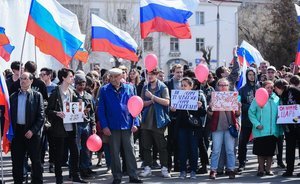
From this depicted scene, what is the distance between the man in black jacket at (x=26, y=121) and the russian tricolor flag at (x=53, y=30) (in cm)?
138

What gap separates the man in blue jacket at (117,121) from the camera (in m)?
10.6

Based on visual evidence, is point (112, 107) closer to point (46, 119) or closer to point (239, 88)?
point (46, 119)

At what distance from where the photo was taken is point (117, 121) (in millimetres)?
10594

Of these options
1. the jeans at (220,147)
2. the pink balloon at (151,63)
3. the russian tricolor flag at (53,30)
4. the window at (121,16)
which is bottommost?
the jeans at (220,147)

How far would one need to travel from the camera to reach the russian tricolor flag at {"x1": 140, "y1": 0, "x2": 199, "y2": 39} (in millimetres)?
12688

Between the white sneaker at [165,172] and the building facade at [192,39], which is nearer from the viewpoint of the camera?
the white sneaker at [165,172]

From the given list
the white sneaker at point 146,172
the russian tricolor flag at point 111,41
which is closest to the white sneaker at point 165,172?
the white sneaker at point 146,172

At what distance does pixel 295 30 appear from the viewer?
50.2 metres

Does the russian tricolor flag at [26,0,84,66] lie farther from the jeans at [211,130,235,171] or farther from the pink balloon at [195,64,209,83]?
the jeans at [211,130,235,171]

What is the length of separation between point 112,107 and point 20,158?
1.87 meters

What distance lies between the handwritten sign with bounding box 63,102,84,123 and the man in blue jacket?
0.35 m

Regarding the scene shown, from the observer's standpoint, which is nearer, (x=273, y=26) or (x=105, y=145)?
(x=105, y=145)

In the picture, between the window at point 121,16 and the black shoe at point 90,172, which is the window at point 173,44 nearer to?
the window at point 121,16

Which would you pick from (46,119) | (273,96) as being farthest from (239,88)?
(46,119)
